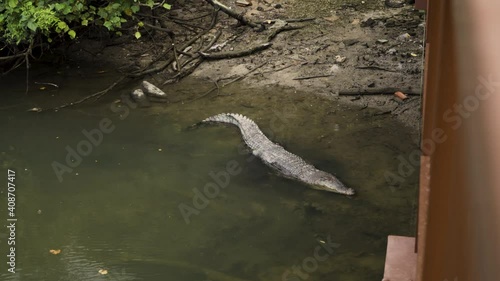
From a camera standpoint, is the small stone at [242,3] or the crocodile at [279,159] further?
the small stone at [242,3]

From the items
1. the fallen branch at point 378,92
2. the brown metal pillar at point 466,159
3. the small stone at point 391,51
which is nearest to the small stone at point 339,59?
the small stone at point 391,51

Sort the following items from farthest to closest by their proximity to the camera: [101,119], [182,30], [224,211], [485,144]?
1. [182,30]
2. [101,119]
3. [224,211]
4. [485,144]

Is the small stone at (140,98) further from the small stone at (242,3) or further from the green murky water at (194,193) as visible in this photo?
the small stone at (242,3)

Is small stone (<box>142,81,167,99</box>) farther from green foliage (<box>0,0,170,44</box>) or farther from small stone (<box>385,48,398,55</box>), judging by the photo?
small stone (<box>385,48,398,55</box>)

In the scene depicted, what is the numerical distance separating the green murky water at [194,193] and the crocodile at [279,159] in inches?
3.2

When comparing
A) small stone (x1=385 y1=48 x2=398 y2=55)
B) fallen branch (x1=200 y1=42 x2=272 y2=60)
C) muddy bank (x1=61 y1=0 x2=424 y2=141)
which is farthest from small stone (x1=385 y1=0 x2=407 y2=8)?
fallen branch (x1=200 y1=42 x2=272 y2=60)

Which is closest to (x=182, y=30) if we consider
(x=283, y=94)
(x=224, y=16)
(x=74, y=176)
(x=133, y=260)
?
(x=224, y=16)

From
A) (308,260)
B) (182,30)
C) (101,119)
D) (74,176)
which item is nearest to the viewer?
(308,260)

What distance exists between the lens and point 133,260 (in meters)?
4.96

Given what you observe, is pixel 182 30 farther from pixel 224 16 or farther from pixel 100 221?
pixel 100 221

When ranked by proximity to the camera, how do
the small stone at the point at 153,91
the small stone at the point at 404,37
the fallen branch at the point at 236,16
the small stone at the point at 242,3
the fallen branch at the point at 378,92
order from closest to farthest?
the fallen branch at the point at 378,92
the small stone at the point at 153,91
the small stone at the point at 404,37
the fallen branch at the point at 236,16
the small stone at the point at 242,3

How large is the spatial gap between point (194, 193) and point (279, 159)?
803 mm

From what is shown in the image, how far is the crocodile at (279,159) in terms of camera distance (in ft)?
18.2

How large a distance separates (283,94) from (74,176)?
2.45 metres
